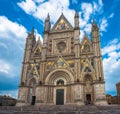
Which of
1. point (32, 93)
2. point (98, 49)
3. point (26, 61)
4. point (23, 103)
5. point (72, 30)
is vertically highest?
point (72, 30)

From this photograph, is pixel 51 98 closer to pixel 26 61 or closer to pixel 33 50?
pixel 26 61

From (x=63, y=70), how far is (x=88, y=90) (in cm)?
563

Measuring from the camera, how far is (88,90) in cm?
2223

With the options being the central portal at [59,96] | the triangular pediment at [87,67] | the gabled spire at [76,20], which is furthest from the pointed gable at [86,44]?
the central portal at [59,96]

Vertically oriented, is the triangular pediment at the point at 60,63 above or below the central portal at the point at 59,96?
above

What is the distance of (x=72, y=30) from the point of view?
91.3 ft

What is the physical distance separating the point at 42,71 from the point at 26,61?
453 cm

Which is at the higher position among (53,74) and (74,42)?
(74,42)

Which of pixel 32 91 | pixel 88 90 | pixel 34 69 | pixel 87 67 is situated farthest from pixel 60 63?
pixel 32 91

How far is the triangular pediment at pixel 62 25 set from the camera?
28914 millimetres

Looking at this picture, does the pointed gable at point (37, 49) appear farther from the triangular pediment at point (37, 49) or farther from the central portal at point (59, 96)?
the central portal at point (59, 96)

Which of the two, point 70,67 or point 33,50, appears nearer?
point 70,67

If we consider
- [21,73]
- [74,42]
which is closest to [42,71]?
[21,73]

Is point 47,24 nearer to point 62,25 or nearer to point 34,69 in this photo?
point 62,25
